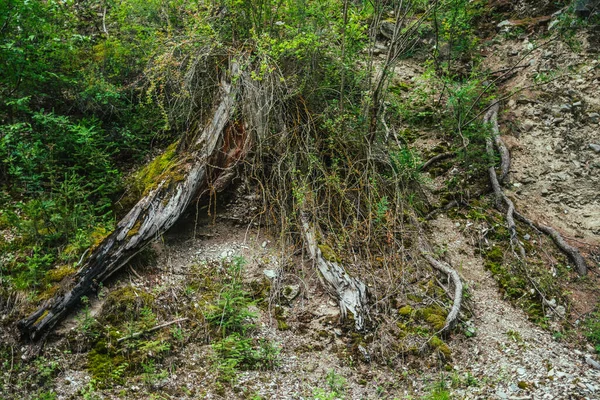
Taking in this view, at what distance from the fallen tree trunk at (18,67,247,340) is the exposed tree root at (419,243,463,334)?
7.50 ft

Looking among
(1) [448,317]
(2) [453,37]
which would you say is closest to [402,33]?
(2) [453,37]

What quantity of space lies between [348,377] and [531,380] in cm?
143

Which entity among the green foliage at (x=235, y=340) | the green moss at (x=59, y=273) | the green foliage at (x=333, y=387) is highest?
the green moss at (x=59, y=273)

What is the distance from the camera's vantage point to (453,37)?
21.8ft

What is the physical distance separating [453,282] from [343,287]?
121 cm

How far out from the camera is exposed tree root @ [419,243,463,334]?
12.4ft

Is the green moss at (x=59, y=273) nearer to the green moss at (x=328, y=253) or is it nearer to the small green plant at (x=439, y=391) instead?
the green moss at (x=328, y=253)

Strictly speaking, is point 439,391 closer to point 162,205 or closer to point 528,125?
point 162,205

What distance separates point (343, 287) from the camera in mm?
3855

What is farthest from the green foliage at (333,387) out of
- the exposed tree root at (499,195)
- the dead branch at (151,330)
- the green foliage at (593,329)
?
the exposed tree root at (499,195)

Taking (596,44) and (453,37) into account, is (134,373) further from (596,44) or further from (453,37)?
(596,44)

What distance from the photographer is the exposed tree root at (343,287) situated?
3.72 metres

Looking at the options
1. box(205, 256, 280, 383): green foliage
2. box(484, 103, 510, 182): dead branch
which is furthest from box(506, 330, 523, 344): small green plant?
box(484, 103, 510, 182): dead branch

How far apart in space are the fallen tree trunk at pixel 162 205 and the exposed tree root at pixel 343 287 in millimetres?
1285
